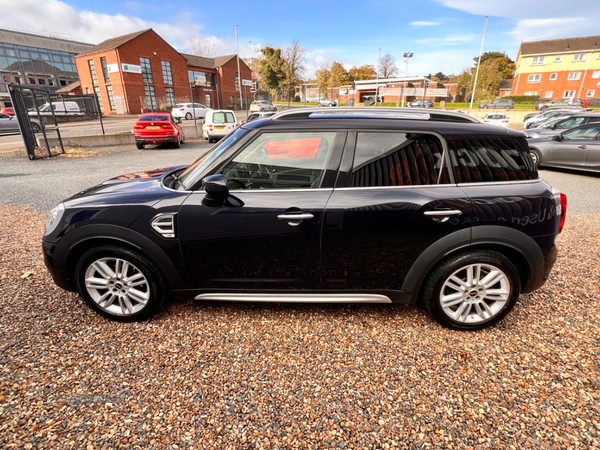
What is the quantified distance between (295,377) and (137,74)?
4422 centimetres

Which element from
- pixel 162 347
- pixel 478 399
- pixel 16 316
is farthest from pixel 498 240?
pixel 16 316

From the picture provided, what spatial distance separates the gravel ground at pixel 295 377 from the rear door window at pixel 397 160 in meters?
1.28

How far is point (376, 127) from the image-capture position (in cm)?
258

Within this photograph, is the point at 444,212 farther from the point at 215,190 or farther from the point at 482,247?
the point at 215,190

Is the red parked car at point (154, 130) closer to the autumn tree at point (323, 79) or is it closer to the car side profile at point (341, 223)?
the car side profile at point (341, 223)

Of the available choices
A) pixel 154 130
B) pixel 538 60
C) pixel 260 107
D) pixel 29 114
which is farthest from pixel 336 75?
pixel 29 114

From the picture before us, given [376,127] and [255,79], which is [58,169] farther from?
[255,79]

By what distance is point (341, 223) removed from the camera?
2.48m

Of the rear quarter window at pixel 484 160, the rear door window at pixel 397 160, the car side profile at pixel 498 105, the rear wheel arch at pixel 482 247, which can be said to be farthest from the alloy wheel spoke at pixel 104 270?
the car side profile at pixel 498 105

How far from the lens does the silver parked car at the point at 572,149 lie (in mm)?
8891

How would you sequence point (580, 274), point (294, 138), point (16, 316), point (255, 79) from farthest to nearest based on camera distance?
1. point (255, 79)
2. point (580, 274)
3. point (16, 316)
4. point (294, 138)

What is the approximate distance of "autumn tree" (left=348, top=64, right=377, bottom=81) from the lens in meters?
81.4

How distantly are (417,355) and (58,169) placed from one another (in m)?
12.0

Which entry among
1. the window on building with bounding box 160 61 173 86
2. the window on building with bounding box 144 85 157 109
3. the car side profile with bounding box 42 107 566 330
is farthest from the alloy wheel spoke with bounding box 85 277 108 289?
the window on building with bounding box 160 61 173 86
